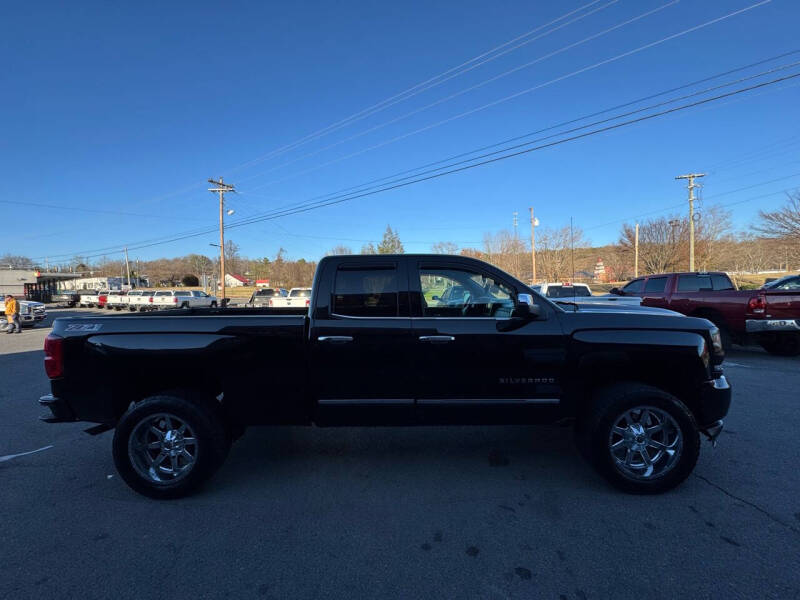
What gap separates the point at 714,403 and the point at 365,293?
310cm

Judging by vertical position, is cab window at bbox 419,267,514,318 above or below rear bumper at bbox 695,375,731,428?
above

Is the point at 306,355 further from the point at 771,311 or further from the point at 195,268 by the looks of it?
the point at 195,268

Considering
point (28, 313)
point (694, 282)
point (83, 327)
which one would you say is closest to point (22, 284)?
point (28, 313)

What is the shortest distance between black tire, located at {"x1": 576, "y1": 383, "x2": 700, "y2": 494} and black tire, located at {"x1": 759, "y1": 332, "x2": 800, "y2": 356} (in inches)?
317

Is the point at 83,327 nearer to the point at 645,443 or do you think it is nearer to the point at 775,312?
the point at 645,443

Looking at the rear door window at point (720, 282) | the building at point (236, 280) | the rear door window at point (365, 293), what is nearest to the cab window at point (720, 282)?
the rear door window at point (720, 282)

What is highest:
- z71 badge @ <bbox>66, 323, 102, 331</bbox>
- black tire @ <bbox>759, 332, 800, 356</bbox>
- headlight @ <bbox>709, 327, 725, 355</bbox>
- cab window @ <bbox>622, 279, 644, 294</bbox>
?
cab window @ <bbox>622, 279, 644, 294</bbox>

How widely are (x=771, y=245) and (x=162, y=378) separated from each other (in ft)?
129

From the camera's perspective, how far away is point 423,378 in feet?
11.3

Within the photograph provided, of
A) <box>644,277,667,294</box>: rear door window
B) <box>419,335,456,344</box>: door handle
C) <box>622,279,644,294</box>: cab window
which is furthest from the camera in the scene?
<box>622,279,644,294</box>: cab window

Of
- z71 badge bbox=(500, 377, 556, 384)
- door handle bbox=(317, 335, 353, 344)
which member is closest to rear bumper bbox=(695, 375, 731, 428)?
z71 badge bbox=(500, 377, 556, 384)

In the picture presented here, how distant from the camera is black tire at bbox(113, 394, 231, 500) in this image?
3.27m

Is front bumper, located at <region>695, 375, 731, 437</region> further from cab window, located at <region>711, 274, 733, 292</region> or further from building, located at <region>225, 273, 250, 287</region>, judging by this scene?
building, located at <region>225, 273, 250, 287</region>

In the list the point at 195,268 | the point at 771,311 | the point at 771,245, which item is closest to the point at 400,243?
the point at 771,245
